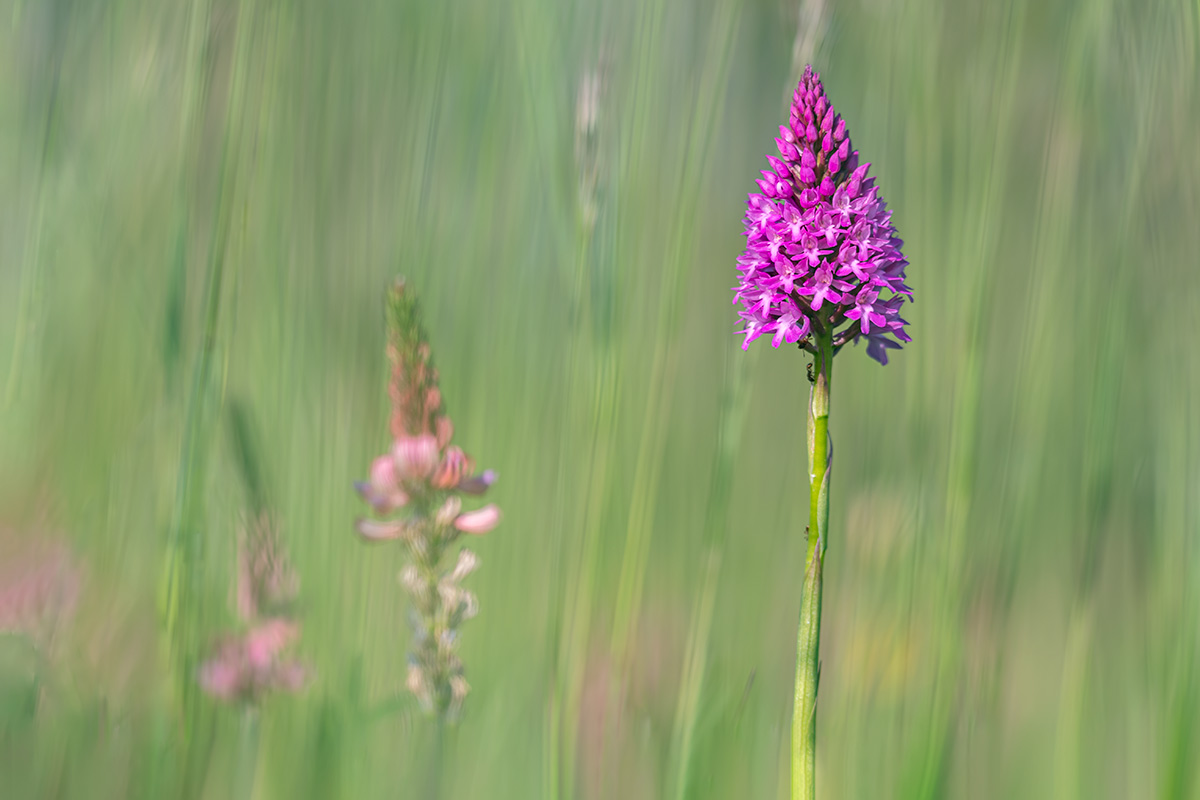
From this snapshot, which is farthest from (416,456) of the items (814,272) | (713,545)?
(814,272)

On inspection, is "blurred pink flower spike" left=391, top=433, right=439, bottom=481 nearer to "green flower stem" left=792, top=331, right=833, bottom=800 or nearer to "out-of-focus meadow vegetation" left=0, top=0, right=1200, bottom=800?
"out-of-focus meadow vegetation" left=0, top=0, right=1200, bottom=800

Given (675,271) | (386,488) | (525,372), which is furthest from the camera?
(525,372)

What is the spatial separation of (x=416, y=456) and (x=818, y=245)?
661 millimetres

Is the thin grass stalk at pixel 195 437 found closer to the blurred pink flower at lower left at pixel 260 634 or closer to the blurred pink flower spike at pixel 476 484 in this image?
the blurred pink flower at lower left at pixel 260 634

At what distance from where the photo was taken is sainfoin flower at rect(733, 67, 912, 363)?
1.08 m

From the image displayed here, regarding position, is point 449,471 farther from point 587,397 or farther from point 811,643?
point 811,643

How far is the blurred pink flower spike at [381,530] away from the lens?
1.36 metres

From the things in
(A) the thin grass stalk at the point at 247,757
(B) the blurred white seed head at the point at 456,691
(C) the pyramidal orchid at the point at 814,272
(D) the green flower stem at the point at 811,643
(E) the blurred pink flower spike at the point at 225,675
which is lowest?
(A) the thin grass stalk at the point at 247,757

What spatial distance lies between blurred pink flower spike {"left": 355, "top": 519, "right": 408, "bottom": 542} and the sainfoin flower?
0.58m

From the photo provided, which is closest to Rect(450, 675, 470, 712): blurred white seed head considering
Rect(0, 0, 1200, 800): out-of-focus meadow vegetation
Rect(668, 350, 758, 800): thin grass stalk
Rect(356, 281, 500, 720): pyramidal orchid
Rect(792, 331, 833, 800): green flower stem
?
Rect(356, 281, 500, 720): pyramidal orchid

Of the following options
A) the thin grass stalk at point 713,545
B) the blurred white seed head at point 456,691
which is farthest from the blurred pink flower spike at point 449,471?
the thin grass stalk at point 713,545

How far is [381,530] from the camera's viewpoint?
4.51ft

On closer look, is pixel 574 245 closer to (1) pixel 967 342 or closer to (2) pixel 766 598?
(1) pixel 967 342

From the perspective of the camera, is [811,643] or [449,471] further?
[449,471]
